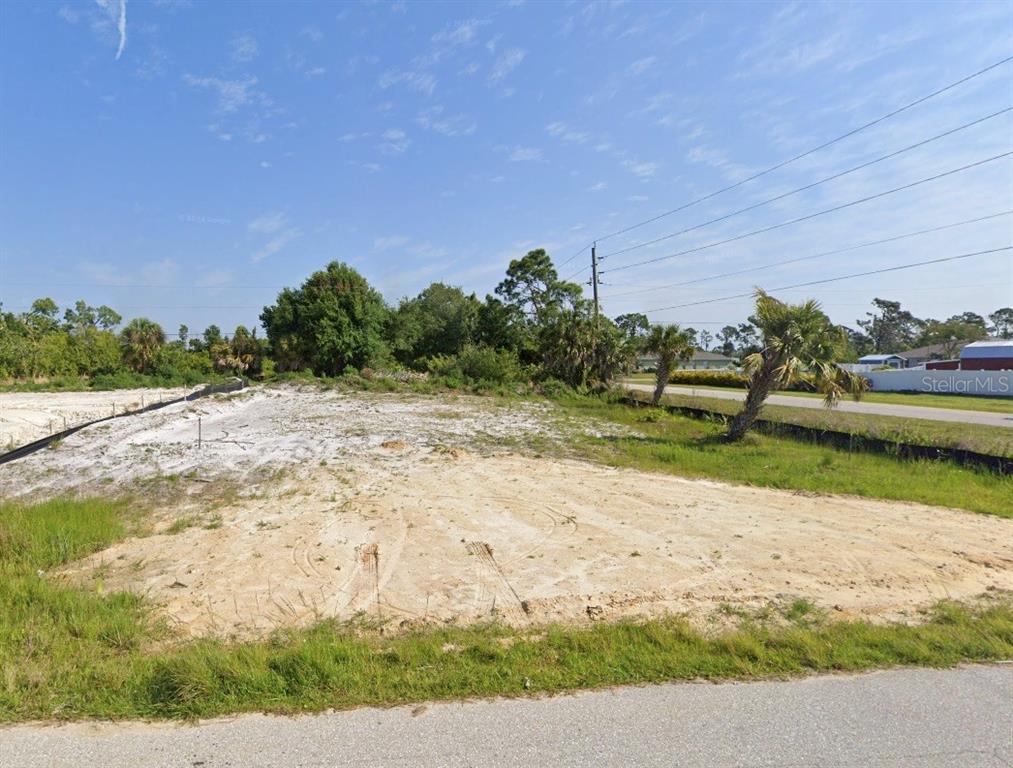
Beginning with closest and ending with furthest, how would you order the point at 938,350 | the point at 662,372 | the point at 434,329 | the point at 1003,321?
the point at 662,372, the point at 434,329, the point at 938,350, the point at 1003,321

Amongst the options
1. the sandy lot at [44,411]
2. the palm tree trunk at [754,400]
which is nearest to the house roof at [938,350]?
the palm tree trunk at [754,400]

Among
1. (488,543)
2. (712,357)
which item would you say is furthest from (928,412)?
(712,357)

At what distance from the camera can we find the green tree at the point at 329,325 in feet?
117

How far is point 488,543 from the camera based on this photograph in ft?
21.8

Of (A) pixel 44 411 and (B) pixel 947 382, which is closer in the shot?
(A) pixel 44 411

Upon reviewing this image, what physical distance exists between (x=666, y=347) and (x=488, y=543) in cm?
1851

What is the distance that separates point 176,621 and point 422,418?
49.6 feet

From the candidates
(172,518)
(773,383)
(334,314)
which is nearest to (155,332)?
(334,314)

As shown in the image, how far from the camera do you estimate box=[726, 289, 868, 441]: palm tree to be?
44.4 ft

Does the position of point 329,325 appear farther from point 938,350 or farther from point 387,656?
point 938,350

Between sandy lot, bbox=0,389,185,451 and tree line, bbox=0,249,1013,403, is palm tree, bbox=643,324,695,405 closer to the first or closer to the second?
tree line, bbox=0,249,1013,403

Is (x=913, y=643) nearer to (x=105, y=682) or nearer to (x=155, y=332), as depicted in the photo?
(x=105, y=682)

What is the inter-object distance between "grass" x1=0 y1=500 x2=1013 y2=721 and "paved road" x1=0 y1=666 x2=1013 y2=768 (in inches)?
7.2

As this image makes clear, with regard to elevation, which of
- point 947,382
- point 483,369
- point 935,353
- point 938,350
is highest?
point 938,350
